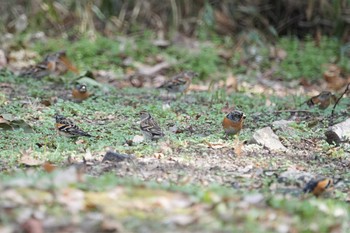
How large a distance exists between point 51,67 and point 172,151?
17.3ft

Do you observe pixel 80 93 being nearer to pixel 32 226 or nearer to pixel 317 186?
pixel 317 186

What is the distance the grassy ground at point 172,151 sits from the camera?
4555 millimetres

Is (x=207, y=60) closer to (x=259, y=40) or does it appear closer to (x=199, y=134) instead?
(x=259, y=40)

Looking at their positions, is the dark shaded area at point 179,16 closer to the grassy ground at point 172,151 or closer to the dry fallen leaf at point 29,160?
the grassy ground at point 172,151

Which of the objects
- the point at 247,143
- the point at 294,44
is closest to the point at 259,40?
the point at 294,44

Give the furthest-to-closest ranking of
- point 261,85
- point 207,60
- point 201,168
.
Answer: point 207,60 < point 261,85 < point 201,168

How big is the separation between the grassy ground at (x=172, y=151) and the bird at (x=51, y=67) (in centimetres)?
15

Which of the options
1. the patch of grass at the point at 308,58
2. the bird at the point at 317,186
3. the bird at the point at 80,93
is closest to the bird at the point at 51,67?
the bird at the point at 80,93

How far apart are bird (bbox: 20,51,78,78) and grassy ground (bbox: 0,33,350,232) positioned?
15 centimetres

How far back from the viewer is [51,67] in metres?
12.3

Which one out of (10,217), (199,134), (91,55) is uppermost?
(10,217)

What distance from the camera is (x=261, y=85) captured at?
13383 mm

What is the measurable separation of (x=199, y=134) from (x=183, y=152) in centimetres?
118

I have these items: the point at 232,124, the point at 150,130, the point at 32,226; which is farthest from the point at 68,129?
the point at 32,226
